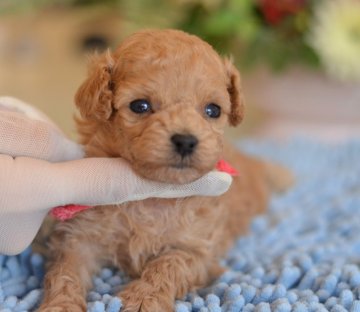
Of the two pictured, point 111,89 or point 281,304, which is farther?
point 111,89

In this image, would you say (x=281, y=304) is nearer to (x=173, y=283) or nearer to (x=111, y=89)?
(x=173, y=283)

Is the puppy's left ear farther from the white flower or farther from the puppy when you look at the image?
the white flower

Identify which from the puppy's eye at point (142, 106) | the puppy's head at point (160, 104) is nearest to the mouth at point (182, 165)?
the puppy's head at point (160, 104)

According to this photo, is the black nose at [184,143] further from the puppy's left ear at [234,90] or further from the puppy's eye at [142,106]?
the puppy's left ear at [234,90]

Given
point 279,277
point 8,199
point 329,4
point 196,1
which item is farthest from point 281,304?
point 196,1

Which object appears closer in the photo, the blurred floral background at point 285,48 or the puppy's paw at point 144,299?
the puppy's paw at point 144,299

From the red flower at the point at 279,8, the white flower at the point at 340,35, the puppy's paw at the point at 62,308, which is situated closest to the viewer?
the puppy's paw at the point at 62,308

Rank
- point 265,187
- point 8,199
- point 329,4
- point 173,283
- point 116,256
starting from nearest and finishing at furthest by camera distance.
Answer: point 8,199 < point 173,283 < point 116,256 < point 265,187 < point 329,4
